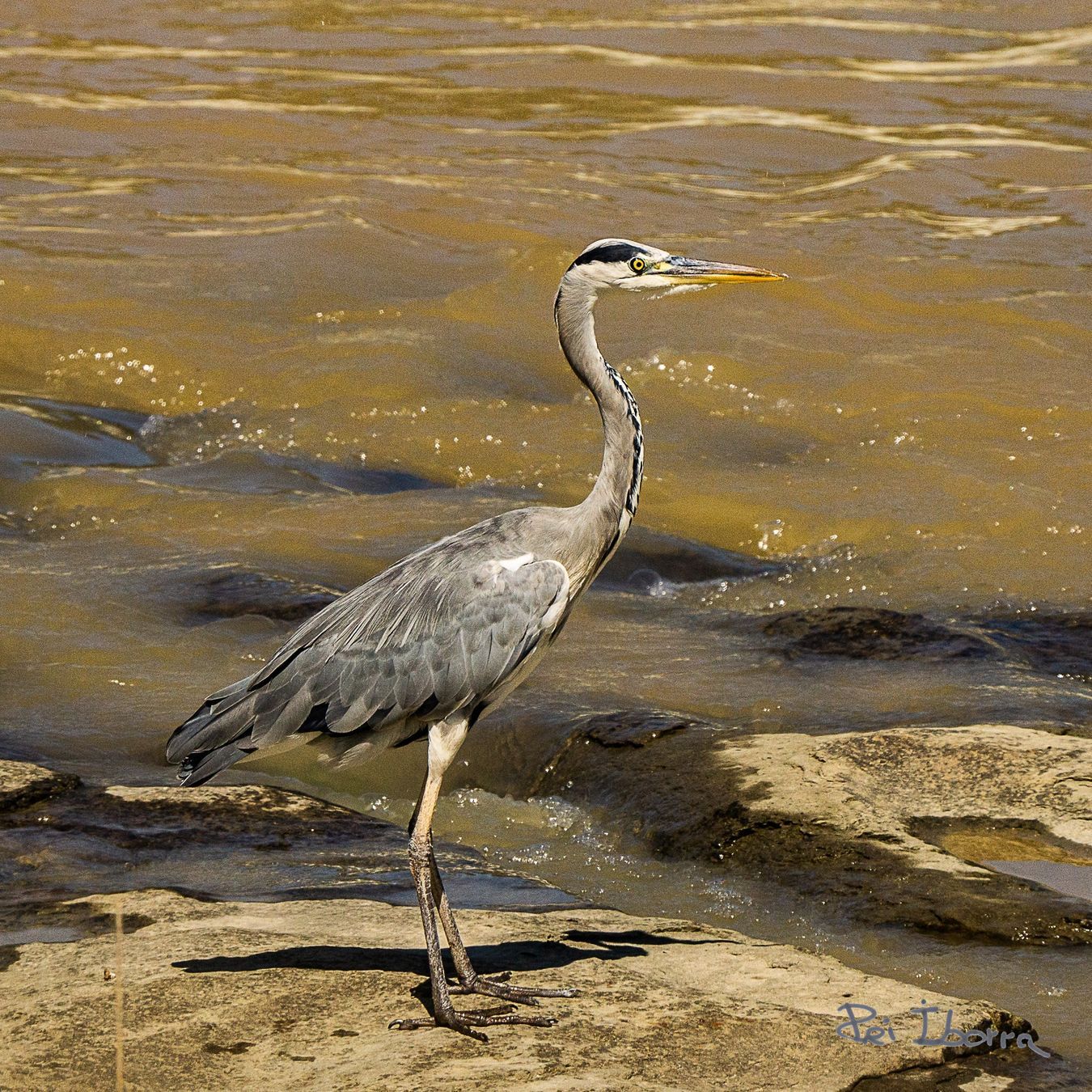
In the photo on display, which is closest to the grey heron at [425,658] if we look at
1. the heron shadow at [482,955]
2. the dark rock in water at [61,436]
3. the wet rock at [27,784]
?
the heron shadow at [482,955]

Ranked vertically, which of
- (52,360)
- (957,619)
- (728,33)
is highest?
(728,33)

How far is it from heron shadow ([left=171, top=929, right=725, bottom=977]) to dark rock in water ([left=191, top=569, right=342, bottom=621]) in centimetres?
341

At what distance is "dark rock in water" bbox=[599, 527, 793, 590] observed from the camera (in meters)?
9.52

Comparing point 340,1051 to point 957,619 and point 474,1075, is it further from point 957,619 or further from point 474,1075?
point 957,619

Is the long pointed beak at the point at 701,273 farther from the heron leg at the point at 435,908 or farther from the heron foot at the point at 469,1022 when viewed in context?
the heron foot at the point at 469,1022

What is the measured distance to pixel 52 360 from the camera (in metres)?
12.9

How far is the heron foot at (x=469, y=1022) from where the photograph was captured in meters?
4.34

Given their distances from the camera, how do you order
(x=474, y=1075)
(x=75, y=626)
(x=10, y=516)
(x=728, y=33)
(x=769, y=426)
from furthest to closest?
(x=728, y=33) → (x=769, y=426) → (x=10, y=516) → (x=75, y=626) → (x=474, y=1075)

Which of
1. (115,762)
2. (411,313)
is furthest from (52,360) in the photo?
(115,762)

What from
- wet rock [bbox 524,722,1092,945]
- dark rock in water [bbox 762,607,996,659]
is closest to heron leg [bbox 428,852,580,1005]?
wet rock [bbox 524,722,1092,945]

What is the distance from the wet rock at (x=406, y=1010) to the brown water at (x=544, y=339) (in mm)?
804

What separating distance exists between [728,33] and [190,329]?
12000 mm

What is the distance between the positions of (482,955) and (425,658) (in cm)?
93

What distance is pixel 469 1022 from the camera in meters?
4.36
